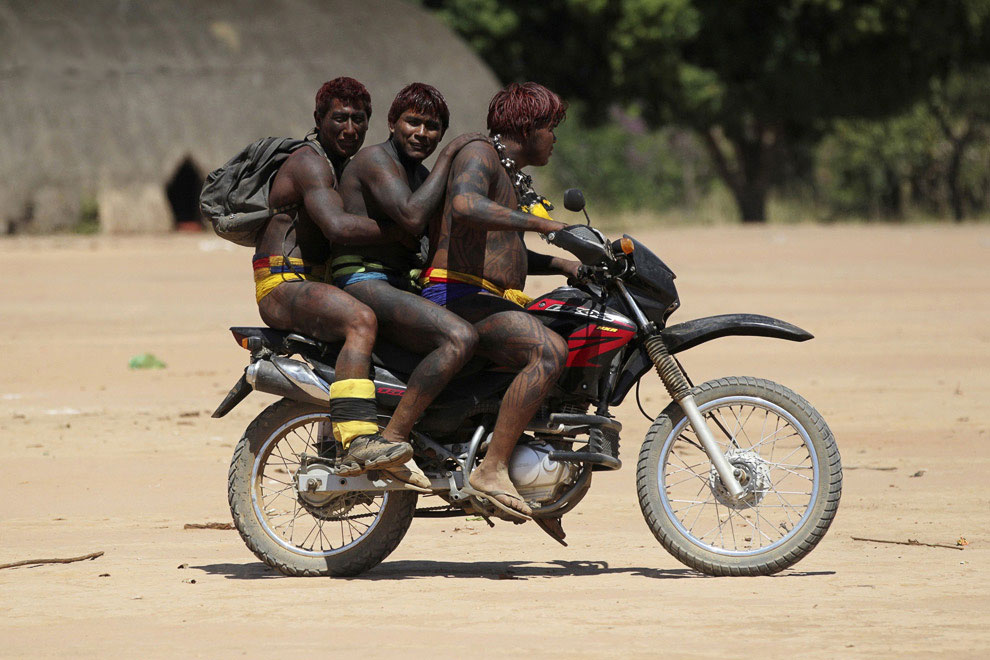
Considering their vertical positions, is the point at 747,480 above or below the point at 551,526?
above

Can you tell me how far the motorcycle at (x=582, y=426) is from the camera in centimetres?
573

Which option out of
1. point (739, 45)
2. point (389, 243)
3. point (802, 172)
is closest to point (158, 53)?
point (739, 45)

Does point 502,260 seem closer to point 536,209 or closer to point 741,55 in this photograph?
point 536,209

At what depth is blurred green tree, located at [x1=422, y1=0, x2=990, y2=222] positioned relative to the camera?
3344 centimetres

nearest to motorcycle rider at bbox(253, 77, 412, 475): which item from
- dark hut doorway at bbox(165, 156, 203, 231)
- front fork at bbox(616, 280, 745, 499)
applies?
front fork at bbox(616, 280, 745, 499)

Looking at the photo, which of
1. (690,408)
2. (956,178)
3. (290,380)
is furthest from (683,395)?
(956,178)

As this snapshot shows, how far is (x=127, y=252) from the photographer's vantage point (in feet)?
84.4

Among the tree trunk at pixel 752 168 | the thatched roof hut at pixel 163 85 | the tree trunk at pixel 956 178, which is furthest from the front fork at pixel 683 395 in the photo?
the tree trunk at pixel 956 178

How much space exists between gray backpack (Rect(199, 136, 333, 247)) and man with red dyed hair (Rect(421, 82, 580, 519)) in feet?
2.08

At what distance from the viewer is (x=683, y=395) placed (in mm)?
5820

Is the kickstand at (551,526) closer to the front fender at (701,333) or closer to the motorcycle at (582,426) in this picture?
the motorcycle at (582,426)

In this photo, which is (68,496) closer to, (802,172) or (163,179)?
(163,179)

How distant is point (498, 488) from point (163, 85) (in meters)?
26.0

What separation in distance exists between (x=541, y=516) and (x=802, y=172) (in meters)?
41.6
